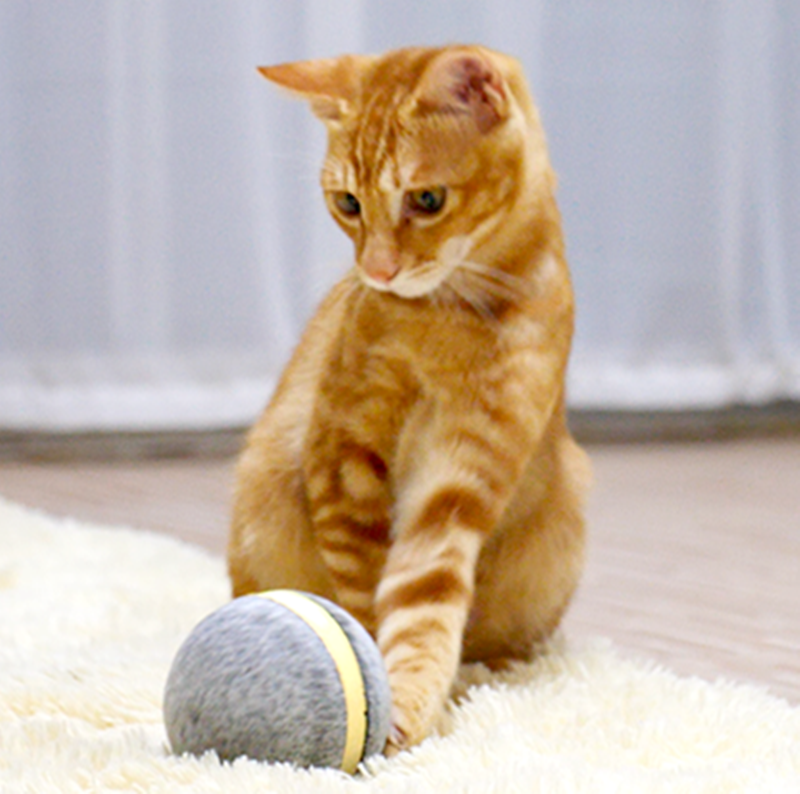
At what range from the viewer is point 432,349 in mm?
1263

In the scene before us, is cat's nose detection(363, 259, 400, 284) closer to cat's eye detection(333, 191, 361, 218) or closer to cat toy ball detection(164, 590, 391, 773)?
cat's eye detection(333, 191, 361, 218)

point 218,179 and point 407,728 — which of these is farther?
point 218,179

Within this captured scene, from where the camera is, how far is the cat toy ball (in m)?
0.99

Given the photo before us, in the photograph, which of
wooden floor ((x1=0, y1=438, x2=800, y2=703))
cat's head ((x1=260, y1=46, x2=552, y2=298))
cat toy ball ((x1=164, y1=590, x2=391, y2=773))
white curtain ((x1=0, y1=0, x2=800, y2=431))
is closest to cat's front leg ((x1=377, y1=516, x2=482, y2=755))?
cat toy ball ((x1=164, y1=590, x2=391, y2=773))

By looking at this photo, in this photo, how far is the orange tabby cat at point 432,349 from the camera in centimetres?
122

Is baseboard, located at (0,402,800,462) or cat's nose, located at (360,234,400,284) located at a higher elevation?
cat's nose, located at (360,234,400,284)

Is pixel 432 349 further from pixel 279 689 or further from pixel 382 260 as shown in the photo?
pixel 279 689

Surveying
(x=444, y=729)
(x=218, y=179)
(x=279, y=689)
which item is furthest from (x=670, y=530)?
(x=279, y=689)

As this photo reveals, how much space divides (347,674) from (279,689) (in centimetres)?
5

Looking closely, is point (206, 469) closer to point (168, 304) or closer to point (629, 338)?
point (168, 304)

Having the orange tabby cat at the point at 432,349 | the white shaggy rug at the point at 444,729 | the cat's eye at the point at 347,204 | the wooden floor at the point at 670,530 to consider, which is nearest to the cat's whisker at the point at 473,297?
the orange tabby cat at the point at 432,349

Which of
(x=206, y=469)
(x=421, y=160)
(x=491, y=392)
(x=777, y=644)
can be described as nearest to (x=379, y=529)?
(x=491, y=392)

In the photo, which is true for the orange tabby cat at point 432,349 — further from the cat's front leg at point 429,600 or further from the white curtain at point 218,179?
the white curtain at point 218,179

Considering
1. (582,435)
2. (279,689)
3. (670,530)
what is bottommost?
(582,435)
